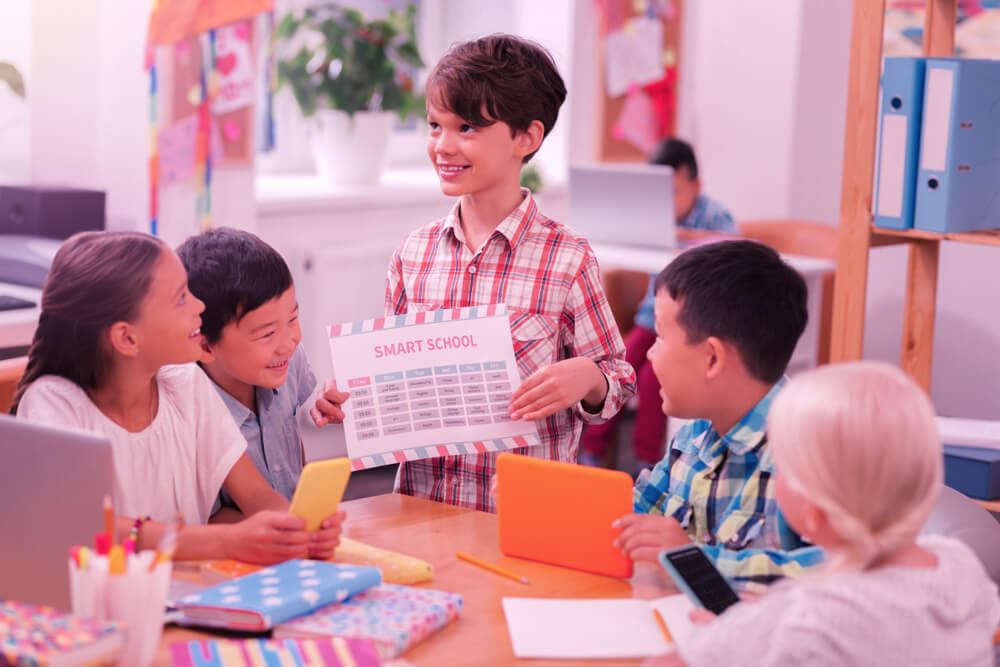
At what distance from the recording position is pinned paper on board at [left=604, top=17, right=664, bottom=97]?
4.94m

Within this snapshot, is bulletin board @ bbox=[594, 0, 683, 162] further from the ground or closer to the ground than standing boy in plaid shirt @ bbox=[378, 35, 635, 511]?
further from the ground

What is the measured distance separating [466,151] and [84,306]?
691 millimetres

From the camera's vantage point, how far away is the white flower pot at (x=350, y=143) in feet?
13.9

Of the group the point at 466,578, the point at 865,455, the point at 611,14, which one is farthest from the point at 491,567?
the point at 611,14

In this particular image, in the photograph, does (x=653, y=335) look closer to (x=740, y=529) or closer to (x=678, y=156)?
(x=678, y=156)

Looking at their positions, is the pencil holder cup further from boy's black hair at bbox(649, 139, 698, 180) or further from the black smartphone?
boy's black hair at bbox(649, 139, 698, 180)

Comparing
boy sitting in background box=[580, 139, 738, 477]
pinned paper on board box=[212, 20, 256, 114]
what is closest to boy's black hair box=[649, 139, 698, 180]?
boy sitting in background box=[580, 139, 738, 477]

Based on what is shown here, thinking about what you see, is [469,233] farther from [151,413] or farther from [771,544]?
[771,544]

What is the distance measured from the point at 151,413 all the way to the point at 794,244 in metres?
3.12

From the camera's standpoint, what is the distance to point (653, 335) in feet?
13.2

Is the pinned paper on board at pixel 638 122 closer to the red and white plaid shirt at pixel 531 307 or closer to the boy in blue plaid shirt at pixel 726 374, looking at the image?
the red and white plaid shirt at pixel 531 307

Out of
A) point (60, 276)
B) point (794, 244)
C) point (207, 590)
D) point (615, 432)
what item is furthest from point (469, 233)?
point (794, 244)

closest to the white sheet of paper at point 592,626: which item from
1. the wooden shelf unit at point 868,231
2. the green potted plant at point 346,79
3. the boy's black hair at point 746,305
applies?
the boy's black hair at point 746,305

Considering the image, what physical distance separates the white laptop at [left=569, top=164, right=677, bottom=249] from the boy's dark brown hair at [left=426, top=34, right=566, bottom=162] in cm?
191
